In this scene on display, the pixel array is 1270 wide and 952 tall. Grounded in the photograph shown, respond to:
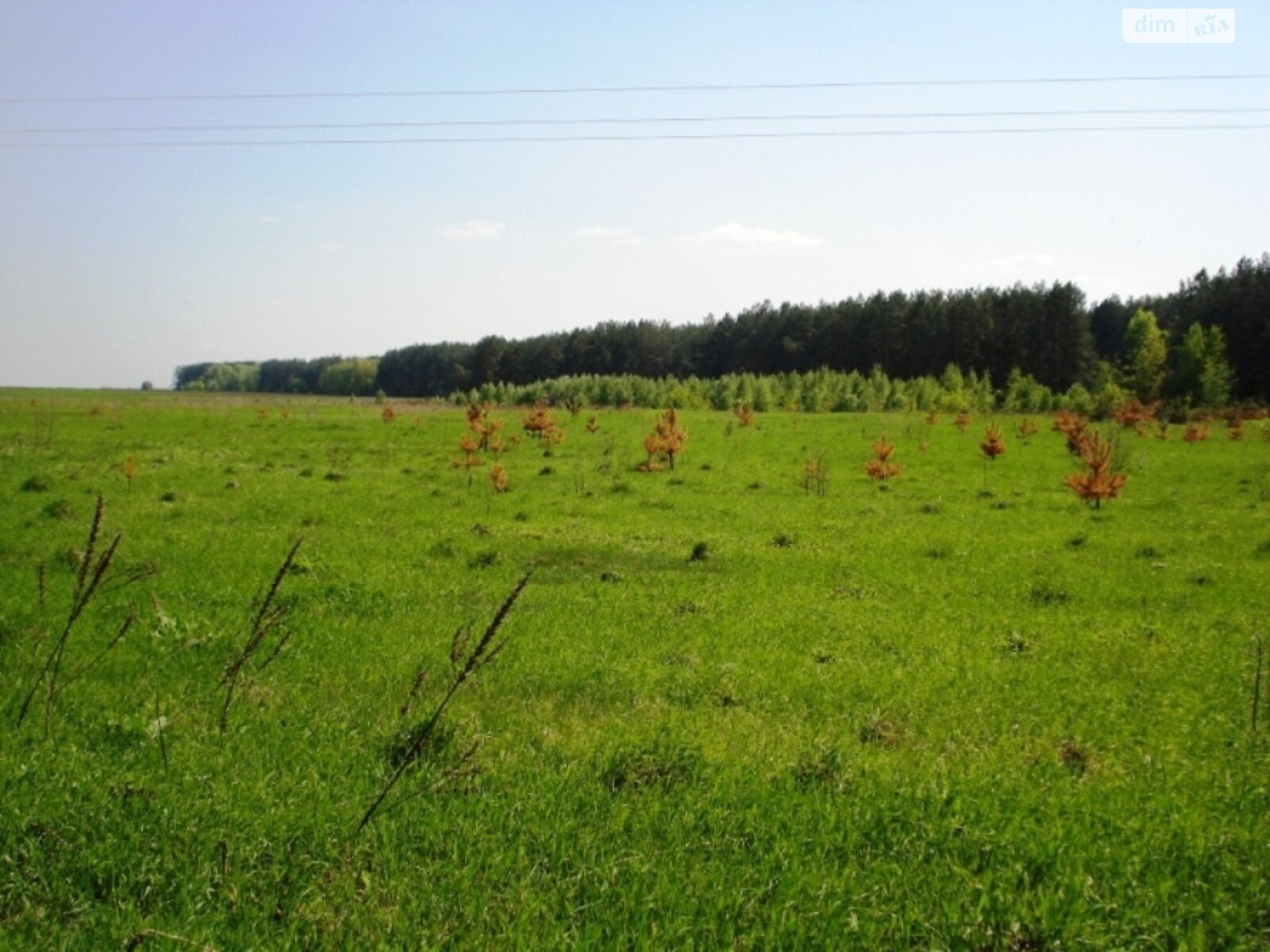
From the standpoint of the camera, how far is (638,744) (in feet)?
23.1

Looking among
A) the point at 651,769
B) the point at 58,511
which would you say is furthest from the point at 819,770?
the point at 58,511

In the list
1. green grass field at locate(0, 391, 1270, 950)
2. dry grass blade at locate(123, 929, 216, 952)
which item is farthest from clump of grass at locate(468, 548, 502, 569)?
dry grass blade at locate(123, 929, 216, 952)

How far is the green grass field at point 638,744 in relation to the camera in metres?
4.58

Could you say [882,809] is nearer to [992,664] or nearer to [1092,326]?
[992,664]

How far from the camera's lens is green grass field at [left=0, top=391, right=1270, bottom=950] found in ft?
15.0

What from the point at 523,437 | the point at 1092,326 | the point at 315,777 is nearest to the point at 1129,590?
the point at 315,777

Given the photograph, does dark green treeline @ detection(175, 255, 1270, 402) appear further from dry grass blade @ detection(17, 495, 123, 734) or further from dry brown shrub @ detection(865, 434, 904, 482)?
dry grass blade @ detection(17, 495, 123, 734)

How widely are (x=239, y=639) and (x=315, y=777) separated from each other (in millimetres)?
4567

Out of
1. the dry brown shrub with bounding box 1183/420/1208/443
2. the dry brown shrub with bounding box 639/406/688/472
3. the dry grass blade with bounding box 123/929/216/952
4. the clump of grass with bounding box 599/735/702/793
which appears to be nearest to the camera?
the dry grass blade with bounding box 123/929/216/952

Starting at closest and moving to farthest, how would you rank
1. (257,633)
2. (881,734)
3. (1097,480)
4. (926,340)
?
(257,633), (881,734), (1097,480), (926,340)

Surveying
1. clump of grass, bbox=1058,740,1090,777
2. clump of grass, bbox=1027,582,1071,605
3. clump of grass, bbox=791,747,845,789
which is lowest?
clump of grass, bbox=1027,582,1071,605

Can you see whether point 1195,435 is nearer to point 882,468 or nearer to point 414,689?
point 882,468

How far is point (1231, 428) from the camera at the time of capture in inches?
1954

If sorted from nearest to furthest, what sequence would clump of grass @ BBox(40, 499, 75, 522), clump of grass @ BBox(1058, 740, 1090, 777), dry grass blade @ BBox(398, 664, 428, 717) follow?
dry grass blade @ BBox(398, 664, 428, 717) < clump of grass @ BBox(1058, 740, 1090, 777) < clump of grass @ BBox(40, 499, 75, 522)
